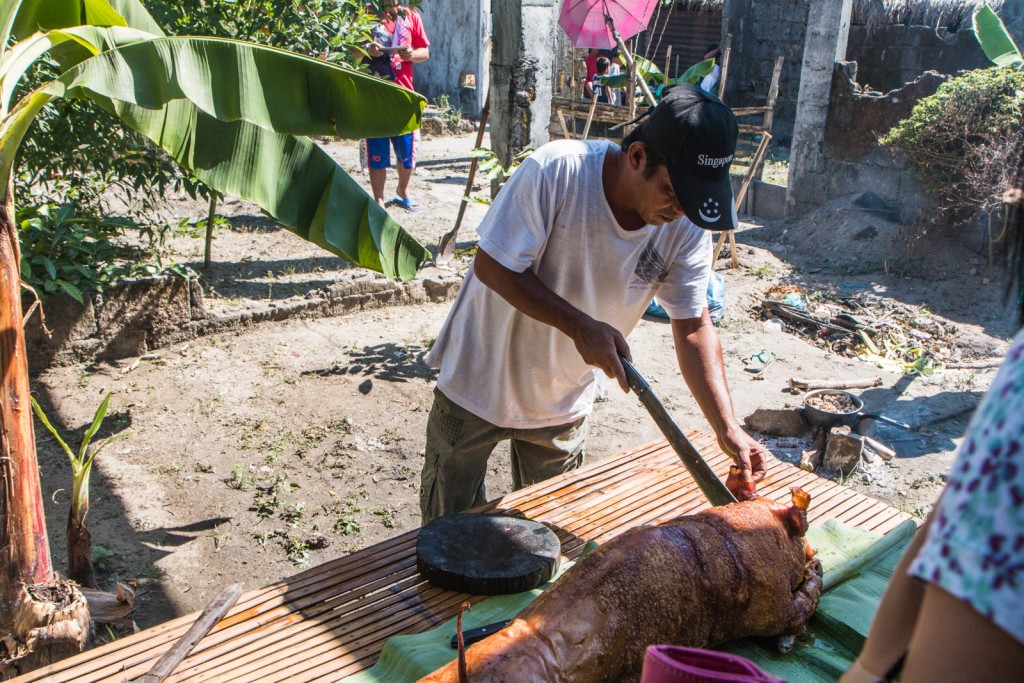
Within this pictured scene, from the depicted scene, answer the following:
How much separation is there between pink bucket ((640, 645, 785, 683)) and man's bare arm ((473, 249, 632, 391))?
1.28 m

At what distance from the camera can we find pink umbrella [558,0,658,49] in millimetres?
6539

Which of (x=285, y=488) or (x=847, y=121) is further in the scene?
(x=847, y=121)

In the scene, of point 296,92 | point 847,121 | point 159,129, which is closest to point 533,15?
point 296,92

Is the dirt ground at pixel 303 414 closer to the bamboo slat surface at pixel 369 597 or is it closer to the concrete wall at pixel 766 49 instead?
the bamboo slat surface at pixel 369 597

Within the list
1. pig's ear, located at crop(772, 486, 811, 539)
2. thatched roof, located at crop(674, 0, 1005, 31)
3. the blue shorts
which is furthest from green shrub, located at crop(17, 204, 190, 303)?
thatched roof, located at crop(674, 0, 1005, 31)

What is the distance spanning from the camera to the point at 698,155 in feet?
7.42

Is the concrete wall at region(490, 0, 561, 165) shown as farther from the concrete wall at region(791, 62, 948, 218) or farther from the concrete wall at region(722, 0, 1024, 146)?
the concrete wall at region(722, 0, 1024, 146)

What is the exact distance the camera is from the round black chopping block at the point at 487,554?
2098 mm

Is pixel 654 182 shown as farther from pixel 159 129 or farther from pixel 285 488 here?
pixel 285 488

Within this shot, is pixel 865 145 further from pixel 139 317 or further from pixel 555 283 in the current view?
pixel 555 283

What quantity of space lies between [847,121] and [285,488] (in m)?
8.12

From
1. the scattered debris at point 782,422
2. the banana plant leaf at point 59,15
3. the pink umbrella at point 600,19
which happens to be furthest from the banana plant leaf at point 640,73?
the banana plant leaf at point 59,15

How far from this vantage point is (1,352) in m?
2.71

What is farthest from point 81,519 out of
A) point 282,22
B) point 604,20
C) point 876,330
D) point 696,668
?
point 876,330
